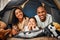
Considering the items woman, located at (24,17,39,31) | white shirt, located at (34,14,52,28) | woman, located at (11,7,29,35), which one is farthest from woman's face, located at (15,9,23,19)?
white shirt, located at (34,14,52,28)

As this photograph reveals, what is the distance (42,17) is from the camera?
14.3 ft

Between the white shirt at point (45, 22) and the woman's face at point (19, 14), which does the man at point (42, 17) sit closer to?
the white shirt at point (45, 22)

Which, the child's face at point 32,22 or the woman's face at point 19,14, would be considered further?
the woman's face at point 19,14

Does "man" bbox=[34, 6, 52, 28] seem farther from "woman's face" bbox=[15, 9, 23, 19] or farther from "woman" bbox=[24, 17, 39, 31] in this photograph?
"woman's face" bbox=[15, 9, 23, 19]

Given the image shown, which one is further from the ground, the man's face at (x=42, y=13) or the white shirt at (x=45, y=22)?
the man's face at (x=42, y=13)

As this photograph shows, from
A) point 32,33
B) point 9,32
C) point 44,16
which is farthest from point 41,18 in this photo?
point 9,32

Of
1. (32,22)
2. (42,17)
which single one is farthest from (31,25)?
(42,17)

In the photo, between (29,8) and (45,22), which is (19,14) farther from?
(45,22)

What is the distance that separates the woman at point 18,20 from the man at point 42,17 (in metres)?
0.26

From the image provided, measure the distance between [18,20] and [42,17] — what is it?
55 cm

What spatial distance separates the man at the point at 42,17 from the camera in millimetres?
4301

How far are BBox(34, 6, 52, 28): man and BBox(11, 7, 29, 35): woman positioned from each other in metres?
0.26

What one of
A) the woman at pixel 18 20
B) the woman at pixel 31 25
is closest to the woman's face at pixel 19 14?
the woman at pixel 18 20

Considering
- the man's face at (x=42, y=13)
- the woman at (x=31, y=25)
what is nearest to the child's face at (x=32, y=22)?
the woman at (x=31, y=25)
